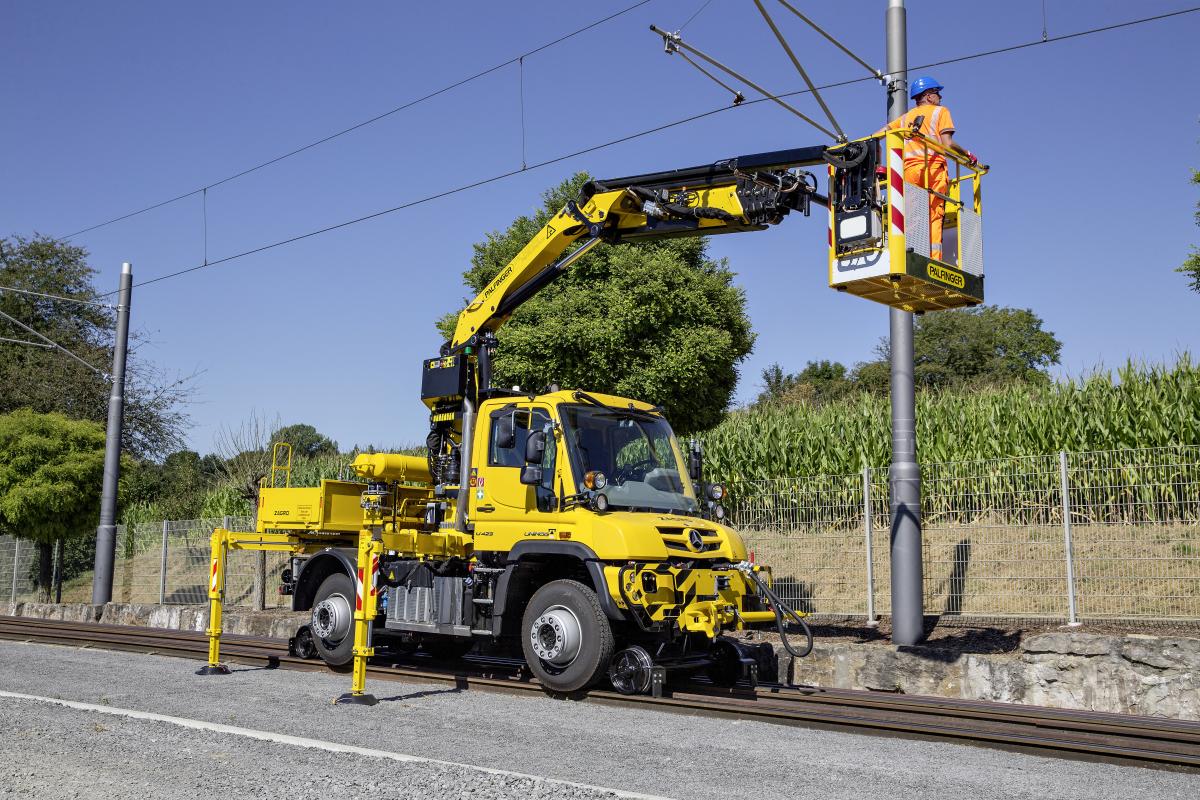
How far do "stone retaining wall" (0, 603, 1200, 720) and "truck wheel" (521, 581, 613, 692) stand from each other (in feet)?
8.87

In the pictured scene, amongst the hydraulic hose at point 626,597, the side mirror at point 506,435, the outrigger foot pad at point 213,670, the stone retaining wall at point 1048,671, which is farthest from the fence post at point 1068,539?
the outrigger foot pad at point 213,670

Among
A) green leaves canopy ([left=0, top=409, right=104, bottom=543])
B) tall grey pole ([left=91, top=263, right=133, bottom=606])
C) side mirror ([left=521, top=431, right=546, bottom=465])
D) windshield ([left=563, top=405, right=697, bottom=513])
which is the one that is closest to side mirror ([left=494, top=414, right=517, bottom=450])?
side mirror ([left=521, top=431, right=546, bottom=465])

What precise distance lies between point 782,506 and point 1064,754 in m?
7.13

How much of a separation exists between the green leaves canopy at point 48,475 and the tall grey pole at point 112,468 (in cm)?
353

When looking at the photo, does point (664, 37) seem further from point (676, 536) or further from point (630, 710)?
point (630, 710)

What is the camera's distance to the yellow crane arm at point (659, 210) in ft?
31.7

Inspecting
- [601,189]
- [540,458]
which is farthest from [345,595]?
[601,189]

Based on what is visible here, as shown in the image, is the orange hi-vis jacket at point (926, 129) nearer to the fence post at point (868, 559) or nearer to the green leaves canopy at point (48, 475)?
the fence post at point (868, 559)

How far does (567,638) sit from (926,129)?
5418 mm

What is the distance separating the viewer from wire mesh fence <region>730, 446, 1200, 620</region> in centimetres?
1084

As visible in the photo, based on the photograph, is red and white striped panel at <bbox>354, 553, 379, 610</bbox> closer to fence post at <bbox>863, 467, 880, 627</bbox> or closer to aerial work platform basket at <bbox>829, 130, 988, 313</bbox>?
aerial work platform basket at <bbox>829, 130, 988, 313</bbox>

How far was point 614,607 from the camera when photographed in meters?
9.21

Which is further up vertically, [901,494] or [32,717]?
[901,494]

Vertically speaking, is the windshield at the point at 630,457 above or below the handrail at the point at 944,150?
below
